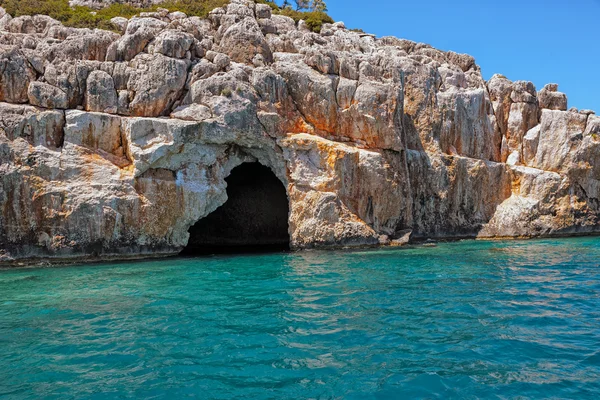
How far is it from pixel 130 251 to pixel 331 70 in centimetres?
1455

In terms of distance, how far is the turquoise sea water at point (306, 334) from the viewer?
7.32 metres

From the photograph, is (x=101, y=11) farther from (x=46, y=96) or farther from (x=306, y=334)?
(x=306, y=334)

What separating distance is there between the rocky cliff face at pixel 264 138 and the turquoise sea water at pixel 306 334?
4.88m

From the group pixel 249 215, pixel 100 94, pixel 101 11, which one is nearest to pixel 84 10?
pixel 101 11

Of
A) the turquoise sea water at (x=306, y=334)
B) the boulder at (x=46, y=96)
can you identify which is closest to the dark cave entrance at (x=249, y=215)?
the boulder at (x=46, y=96)

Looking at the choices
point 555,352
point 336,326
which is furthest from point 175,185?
point 555,352

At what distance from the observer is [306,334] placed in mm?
9719

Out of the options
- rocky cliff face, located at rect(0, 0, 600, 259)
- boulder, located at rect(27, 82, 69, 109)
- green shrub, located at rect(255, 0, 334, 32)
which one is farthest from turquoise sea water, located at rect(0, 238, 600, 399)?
green shrub, located at rect(255, 0, 334, 32)

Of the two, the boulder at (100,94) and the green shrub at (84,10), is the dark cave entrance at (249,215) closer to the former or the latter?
the boulder at (100,94)

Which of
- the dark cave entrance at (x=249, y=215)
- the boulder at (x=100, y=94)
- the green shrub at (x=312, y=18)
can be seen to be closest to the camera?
the boulder at (x=100, y=94)

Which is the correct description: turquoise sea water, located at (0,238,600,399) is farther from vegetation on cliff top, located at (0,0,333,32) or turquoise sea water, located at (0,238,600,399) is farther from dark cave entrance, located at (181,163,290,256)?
vegetation on cliff top, located at (0,0,333,32)

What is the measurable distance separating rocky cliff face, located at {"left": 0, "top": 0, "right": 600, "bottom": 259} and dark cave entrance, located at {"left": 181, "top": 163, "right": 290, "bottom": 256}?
6.85m

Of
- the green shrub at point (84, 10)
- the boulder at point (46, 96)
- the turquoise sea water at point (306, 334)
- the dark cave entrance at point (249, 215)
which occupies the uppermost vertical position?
the green shrub at point (84, 10)

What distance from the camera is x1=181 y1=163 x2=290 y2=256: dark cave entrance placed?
31.4 metres
